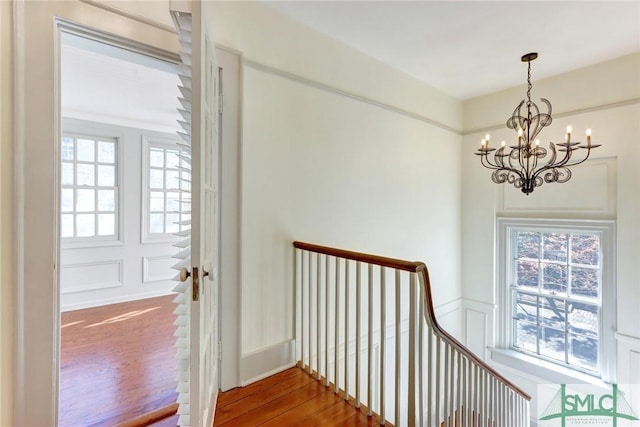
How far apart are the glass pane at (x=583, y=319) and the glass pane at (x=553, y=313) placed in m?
0.07

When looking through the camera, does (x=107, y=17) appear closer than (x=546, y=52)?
Yes

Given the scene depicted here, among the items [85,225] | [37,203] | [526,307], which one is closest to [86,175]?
[85,225]

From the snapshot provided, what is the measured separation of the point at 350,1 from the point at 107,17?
1424mm

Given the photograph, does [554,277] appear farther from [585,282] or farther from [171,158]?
[171,158]

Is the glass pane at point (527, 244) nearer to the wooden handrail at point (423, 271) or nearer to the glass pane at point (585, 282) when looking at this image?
the glass pane at point (585, 282)

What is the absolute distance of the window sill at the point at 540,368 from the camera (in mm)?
2992

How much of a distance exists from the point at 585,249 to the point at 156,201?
5.13 meters

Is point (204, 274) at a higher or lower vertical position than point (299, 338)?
higher

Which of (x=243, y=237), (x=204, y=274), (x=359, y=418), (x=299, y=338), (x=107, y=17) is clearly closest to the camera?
(x=204, y=274)

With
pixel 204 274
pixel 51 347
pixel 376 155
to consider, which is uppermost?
pixel 376 155

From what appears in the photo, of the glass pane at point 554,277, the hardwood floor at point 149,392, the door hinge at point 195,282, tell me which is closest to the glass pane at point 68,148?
the hardwood floor at point 149,392

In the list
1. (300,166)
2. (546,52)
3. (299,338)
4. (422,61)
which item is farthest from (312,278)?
(546,52)

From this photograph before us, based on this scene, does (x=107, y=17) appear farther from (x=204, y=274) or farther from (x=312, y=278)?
(x=312, y=278)

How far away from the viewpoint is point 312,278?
7.27ft
